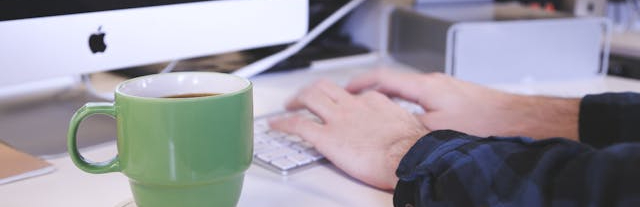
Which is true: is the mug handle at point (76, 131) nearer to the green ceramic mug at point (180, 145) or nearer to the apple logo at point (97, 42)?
the green ceramic mug at point (180, 145)

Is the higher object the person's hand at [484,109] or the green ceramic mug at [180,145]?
the green ceramic mug at [180,145]

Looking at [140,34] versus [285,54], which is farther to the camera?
[285,54]

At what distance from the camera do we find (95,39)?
2.12ft

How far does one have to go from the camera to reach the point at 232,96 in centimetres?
44

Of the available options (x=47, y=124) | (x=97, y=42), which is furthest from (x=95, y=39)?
(x=47, y=124)

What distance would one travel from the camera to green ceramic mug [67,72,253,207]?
1.41 ft

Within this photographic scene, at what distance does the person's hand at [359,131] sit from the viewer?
57 cm

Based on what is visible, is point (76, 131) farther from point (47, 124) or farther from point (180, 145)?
point (47, 124)

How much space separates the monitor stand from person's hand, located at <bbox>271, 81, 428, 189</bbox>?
19 centimetres

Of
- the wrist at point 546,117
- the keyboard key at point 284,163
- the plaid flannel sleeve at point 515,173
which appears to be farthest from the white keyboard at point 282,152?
the wrist at point 546,117

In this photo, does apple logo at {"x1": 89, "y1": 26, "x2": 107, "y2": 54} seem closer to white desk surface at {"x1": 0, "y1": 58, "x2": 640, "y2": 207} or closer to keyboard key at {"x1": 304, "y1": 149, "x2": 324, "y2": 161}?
white desk surface at {"x1": 0, "y1": 58, "x2": 640, "y2": 207}

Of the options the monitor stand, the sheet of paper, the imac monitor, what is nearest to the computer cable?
the imac monitor

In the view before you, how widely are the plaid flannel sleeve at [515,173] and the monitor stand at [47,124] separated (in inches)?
11.4

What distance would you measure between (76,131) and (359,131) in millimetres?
268
